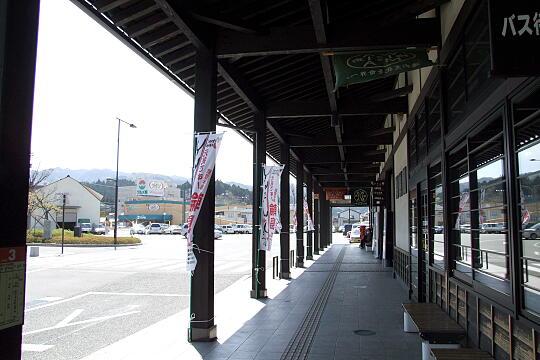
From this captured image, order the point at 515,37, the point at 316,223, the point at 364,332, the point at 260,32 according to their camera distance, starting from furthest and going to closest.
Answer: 1. the point at 316,223
2. the point at 364,332
3. the point at 260,32
4. the point at 515,37

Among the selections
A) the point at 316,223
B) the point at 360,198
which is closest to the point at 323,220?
the point at 316,223

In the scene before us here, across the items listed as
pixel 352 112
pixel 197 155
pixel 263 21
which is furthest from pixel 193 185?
pixel 352 112

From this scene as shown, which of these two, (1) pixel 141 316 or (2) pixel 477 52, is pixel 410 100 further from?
(1) pixel 141 316

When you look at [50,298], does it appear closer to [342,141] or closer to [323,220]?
[342,141]

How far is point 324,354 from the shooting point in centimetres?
591

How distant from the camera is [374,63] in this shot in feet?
20.9

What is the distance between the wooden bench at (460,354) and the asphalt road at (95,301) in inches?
181

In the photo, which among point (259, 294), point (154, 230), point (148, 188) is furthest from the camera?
point (148, 188)

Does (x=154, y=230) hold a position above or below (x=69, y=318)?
above

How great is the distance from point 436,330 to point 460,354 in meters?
1.00

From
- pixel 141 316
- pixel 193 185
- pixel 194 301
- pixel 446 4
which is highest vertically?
pixel 446 4

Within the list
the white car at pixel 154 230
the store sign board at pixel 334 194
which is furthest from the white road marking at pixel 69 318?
the white car at pixel 154 230

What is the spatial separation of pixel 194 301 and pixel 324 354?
81.4 inches

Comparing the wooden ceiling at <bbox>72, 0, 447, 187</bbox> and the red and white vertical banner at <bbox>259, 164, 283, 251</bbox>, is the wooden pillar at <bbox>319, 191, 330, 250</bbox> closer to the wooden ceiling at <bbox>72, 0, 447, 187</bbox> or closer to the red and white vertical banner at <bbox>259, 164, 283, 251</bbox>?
the red and white vertical banner at <bbox>259, 164, 283, 251</bbox>
